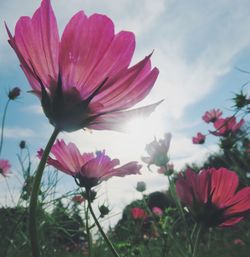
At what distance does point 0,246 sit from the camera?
141 centimetres

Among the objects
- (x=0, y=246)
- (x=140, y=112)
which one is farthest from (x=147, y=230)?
(x=140, y=112)

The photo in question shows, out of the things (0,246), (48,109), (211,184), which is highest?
(0,246)

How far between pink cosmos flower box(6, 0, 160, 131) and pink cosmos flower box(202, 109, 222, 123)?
3.02 metres

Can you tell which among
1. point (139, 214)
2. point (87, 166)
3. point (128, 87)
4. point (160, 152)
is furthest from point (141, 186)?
point (128, 87)

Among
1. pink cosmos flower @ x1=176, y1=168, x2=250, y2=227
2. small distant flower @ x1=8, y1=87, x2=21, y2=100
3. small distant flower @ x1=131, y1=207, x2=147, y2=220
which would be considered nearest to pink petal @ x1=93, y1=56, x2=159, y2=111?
pink cosmos flower @ x1=176, y1=168, x2=250, y2=227

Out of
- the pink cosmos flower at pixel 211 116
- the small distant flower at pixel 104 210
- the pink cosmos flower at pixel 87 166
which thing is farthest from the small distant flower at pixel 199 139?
the pink cosmos flower at pixel 87 166

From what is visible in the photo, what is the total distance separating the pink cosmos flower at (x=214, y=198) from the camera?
603 mm

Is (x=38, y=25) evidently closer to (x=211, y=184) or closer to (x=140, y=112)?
(x=140, y=112)

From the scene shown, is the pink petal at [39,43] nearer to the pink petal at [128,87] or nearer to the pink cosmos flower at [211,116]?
the pink petal at [128,87]

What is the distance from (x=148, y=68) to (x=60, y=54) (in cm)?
11

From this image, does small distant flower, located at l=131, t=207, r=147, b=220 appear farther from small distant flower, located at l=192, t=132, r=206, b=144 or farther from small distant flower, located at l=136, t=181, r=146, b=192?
small distant flower, located at l=192, t=132, r=206, b=144

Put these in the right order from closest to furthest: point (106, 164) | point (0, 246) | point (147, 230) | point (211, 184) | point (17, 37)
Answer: point (17, 37) < point (211, 184) < point (106, 164) < point (0, 246) < point (147, 230)

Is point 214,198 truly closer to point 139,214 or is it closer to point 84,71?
point 84,71

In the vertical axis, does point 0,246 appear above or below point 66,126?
above
